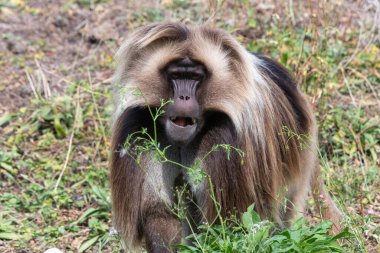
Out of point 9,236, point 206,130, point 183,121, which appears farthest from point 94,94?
point 183,121

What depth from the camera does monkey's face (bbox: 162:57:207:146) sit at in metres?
4.54

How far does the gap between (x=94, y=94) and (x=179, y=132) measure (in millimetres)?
2739

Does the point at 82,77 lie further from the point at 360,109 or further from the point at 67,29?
the point at 360,109

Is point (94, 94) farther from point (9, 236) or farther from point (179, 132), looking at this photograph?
point (179, 132)

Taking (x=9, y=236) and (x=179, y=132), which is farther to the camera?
(x=9, y=236)

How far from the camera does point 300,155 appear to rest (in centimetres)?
549

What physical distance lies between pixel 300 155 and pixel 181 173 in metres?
0.94

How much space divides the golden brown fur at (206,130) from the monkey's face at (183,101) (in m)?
0.05

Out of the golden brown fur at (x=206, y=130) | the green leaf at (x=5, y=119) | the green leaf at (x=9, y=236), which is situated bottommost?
the green leaf at (x=9, y=236)

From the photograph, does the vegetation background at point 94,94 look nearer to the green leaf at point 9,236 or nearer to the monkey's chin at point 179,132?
the green leaf at point 9,236

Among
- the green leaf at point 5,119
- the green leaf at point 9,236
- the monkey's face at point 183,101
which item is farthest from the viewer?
the green leaf at point 5,119

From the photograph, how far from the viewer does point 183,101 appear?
4555 millimetres

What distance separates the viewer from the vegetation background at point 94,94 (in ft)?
20.0

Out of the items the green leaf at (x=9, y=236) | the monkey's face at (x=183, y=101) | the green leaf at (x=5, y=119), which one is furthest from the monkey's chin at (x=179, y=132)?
the green leaf at (x=5, y=119)
